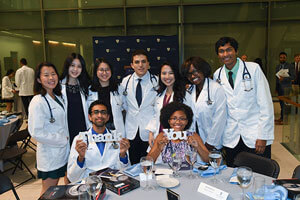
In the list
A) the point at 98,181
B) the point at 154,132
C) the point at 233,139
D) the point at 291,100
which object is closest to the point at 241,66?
the point at 233,139

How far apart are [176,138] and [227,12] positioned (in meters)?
8.44

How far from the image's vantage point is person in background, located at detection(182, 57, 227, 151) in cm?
300

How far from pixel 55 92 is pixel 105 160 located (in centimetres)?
111

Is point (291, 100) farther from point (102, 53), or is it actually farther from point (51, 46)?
point (51, 46)

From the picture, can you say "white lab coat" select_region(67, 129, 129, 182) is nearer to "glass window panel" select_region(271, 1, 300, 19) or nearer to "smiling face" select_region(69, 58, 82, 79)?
"smiling face" select_region(69, 58, 82, 79)

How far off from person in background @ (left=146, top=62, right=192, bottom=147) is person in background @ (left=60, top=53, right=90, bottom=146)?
2.68 ft

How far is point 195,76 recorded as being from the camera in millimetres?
3021

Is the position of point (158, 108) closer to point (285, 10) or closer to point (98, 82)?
point (98, 82)

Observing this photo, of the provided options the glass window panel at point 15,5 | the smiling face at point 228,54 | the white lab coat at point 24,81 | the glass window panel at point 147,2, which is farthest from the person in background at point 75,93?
the glass window panel at point 15,5

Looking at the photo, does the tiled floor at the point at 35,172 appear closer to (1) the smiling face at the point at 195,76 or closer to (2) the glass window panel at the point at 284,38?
(1) the smiling face at the point at 195,76

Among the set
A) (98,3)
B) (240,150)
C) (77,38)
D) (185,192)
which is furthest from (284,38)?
(185,192)

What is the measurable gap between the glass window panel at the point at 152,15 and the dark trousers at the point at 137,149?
6.99 meters

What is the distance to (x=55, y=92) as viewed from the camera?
3105mm

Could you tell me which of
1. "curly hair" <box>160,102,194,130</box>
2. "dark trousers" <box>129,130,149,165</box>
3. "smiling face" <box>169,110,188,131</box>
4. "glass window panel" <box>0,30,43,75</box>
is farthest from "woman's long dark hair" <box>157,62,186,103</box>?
"glass window panel" <box>0,30,43,75</box>
